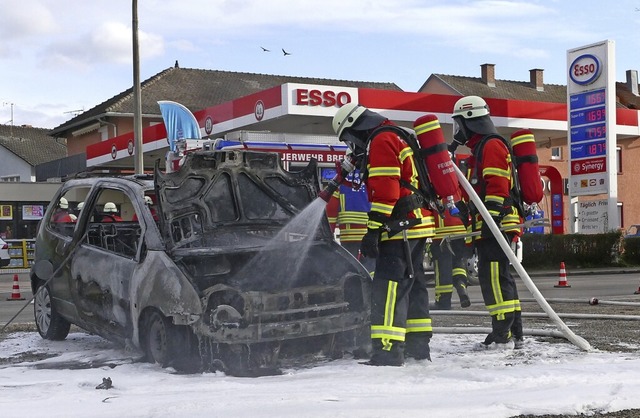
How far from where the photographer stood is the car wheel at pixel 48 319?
Result: 8422mm

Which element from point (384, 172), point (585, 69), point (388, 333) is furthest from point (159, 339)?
point (585, 69)

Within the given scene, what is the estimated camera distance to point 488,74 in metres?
59.5

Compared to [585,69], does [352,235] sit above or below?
below

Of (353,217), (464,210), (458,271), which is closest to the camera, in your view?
(464,210)

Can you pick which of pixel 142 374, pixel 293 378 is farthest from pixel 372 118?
pixel 142 374

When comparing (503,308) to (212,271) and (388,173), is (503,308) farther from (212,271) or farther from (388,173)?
(212,271)

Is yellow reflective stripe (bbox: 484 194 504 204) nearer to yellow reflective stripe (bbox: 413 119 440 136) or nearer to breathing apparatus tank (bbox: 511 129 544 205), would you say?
breathing apparatus tank (bbox: 511 129 544 205)

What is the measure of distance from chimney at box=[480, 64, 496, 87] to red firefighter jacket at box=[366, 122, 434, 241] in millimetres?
54147

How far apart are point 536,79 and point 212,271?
57.6 meters

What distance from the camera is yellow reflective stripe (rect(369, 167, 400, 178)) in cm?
647

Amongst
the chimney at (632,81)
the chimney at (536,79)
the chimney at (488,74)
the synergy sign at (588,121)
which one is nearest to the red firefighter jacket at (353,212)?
the synergy sign at (588,121)

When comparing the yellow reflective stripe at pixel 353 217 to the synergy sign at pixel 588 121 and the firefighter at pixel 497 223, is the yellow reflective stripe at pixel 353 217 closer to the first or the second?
the firefighter at pixel 497 223

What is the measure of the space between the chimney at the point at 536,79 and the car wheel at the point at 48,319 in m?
56.1

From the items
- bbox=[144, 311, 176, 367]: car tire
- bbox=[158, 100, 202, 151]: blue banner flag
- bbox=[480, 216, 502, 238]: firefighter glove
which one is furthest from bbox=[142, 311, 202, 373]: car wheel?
bbox=[158, 100, 202, 151]: blue banner flag
